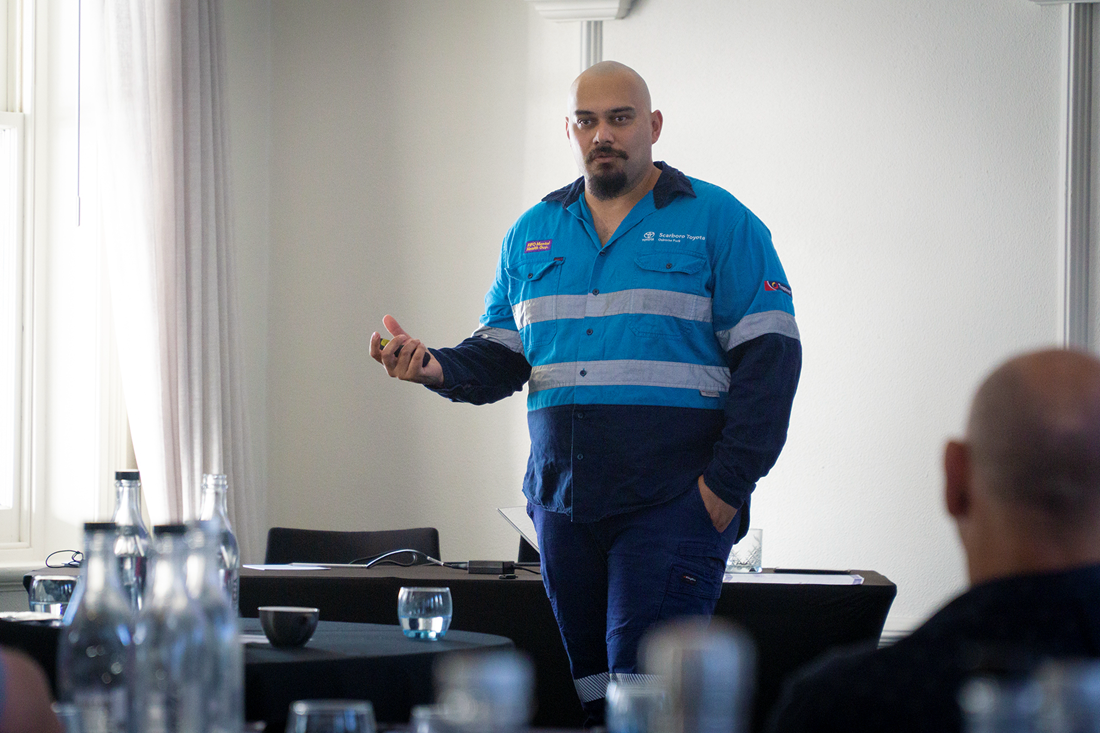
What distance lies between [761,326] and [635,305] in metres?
0.24

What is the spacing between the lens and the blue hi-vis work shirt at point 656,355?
206 centimetres

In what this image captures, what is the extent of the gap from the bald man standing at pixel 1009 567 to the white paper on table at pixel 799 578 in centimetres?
172

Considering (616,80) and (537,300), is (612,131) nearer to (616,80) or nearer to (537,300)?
(616,80)

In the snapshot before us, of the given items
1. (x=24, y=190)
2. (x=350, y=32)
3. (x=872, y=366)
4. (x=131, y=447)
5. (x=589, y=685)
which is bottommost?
(x=589, y=685)

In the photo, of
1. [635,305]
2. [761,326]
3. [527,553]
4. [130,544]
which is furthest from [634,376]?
[527,553]

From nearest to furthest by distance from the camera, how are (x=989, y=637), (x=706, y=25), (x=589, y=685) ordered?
(x=989, y=637) < (x=589, y=685) < (x=706, y=25)

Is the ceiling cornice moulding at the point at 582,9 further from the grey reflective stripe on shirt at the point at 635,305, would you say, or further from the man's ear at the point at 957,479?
the man's ear at the point at 957,479

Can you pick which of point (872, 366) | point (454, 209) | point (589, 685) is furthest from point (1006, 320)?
point (589, 685)

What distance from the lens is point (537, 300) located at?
225 centimetres

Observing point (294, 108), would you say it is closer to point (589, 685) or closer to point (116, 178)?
point (116, 178)

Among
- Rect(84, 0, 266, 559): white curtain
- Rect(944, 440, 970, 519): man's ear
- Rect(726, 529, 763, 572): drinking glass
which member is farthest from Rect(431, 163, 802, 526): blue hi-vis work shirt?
Rect(84, 0, 266, 559): white curtain

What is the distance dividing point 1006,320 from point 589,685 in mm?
2433

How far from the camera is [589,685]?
6.98ft

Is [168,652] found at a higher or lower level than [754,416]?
lower
